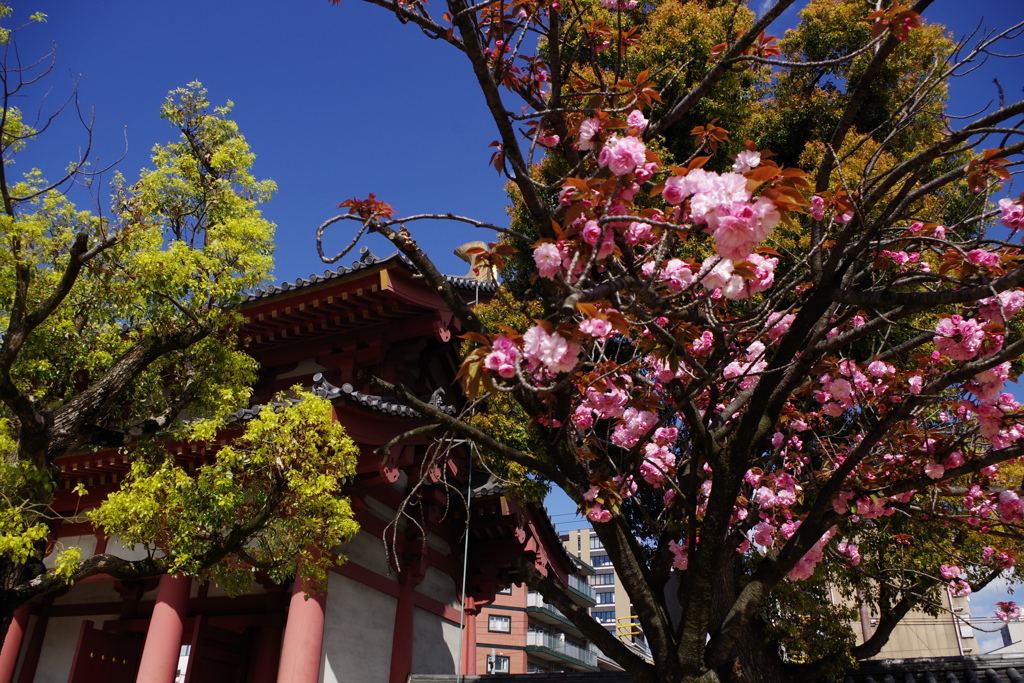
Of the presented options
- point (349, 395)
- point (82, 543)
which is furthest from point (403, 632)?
point (82, 543)

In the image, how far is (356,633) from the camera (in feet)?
24.2

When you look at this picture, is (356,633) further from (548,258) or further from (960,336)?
(960,336)

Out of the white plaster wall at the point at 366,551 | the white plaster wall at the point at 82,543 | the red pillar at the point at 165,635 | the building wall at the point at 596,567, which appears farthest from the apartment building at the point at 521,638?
the red pillar at the point at 165,635

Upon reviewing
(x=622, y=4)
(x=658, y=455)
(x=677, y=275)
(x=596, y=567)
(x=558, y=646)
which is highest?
(x=596, y=567)

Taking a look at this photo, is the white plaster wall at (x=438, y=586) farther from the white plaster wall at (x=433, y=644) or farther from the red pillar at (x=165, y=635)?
the red pillar at (x=165, y=635)

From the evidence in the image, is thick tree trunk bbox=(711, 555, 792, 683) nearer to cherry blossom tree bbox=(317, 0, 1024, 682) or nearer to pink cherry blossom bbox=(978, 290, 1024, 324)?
cherry blossom tree bbox=(317, 0, 1024, 682)

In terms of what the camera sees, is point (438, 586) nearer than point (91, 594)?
No

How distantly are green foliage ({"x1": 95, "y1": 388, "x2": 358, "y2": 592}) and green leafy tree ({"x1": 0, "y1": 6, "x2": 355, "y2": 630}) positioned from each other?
0.01 m

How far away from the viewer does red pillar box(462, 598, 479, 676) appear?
9.69 meters

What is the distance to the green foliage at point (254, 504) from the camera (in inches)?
214

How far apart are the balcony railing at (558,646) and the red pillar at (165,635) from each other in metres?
36.0

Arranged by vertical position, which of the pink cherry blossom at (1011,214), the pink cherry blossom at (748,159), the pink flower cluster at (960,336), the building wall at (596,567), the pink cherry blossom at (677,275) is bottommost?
the pink flower cluster at (960,336)

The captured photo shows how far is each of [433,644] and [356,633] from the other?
72.5 inches

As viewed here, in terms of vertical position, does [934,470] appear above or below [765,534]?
above
